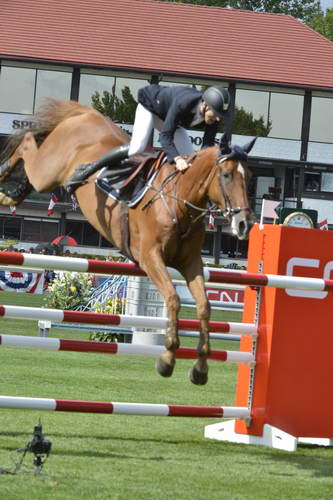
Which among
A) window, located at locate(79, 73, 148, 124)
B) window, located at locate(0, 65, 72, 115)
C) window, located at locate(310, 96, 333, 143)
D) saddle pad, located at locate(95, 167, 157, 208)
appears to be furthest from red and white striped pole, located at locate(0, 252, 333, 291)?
window, located at locate(310, 96, 333, 143)

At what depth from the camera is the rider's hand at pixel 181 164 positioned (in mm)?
6680

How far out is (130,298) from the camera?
1625 cm

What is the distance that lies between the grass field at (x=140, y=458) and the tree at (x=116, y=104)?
35328 millimetres

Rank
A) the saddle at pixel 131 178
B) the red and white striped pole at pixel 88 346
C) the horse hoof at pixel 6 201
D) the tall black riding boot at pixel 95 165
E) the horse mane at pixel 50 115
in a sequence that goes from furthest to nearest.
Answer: the horse hoof at pixel 6 201, the horse mane at pixel 50 115, the tall black riding boot at pixel 95 165, the saddle at pixel 131 178, the red and white striped pole at pixel 88 346

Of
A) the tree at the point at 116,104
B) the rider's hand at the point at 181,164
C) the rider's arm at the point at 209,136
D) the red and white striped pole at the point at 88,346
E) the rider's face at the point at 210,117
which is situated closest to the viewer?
the rider's face at the point at 210,117

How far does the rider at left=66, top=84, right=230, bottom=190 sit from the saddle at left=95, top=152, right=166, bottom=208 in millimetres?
103

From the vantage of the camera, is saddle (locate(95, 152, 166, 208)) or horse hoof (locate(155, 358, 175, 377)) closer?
horse hoof (locate(155, 358, 175, 377))

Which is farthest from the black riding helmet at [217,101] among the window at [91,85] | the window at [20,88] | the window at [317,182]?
the window at [317,182]

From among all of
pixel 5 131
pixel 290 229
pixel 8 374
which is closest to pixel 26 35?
pixel 5 131

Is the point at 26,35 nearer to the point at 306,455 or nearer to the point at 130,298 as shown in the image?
the point at 130,298

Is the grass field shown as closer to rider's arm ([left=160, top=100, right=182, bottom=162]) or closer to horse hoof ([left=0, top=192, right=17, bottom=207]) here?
horse hoof ([left=0, top=192, right=17, bottom=207])

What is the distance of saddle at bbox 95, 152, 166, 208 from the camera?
23.1ft

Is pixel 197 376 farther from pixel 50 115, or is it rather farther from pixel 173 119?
pixel 50 115

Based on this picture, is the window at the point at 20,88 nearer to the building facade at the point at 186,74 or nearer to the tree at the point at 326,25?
the building facade at the point at 186,74
